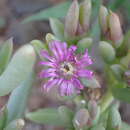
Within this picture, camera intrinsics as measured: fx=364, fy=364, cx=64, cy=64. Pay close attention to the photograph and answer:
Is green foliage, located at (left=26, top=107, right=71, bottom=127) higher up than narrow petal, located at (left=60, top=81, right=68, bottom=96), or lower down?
lower down

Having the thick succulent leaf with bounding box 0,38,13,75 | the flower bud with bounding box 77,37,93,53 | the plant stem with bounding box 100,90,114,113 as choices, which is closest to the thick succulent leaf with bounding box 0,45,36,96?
the thick succulent leaf with bounding box 0,38,13,75

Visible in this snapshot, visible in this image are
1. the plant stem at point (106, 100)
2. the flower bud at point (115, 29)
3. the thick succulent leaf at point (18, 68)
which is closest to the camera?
the thick succulent leaf at point (18, 68)

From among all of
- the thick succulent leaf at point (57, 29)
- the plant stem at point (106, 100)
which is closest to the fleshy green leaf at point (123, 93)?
the plant stem at point (106, 100)

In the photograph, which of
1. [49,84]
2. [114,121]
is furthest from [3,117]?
[114,121]

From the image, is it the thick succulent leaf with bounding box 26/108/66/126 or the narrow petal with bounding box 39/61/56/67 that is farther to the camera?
the thick succulent leaf with bounding box 26/108/66/126

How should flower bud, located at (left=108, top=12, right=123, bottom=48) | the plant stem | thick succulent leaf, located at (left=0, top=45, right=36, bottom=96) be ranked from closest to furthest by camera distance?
thick succulent leaf, located at (left=0, top=45, right=36, bottom=96)
flower bud, located at (left=108, top=12, right=123, bottom=48)
the plant stem

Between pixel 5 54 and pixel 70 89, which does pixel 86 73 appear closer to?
pixel 70 89

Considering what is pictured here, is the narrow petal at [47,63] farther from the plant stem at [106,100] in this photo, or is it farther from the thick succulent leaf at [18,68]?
the plant stem at [106,100]

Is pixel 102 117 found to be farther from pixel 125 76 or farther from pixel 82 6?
pixel 82 6

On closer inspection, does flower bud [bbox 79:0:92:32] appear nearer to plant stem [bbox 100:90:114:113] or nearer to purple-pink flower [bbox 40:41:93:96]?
purple-pink flower [bbox 40:41:93:96]
